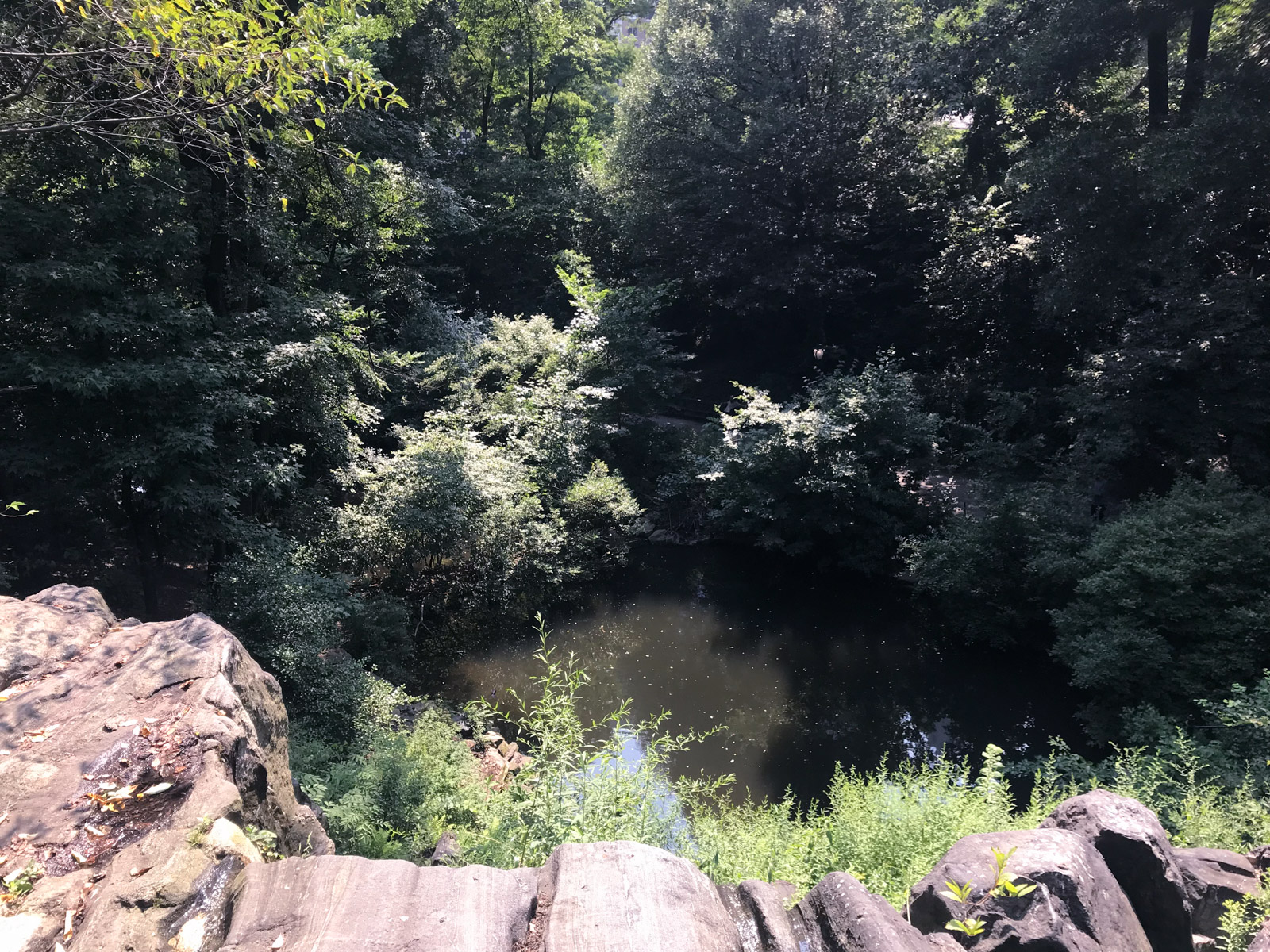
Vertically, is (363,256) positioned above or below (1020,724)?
above

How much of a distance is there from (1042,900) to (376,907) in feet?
7.53

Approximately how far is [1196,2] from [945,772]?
1049 centimetres

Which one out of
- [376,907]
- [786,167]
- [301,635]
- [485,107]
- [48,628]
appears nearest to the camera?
[376,907]

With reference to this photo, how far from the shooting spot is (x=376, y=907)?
2.24m

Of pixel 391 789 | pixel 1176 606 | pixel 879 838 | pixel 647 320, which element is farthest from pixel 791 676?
pixel 647 320

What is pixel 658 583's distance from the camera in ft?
38.0

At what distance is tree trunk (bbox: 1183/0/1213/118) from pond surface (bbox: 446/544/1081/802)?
750 centimetres

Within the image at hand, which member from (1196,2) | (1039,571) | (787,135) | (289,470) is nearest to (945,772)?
(1039,571)

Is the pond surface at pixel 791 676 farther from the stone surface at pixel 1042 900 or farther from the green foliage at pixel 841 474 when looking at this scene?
the stone surface at pixel 1042 900

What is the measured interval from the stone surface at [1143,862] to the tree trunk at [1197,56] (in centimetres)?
957

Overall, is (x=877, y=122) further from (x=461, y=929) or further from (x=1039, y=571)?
(x=461, y=929)

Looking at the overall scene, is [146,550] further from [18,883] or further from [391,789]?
[18,883]

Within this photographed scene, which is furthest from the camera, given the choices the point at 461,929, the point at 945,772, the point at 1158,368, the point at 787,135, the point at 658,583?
the point at 787,135

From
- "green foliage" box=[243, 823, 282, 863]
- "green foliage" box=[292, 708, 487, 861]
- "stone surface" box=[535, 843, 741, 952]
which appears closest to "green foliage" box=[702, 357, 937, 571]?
"green foliage" box=[292, 708, 487, 861]
